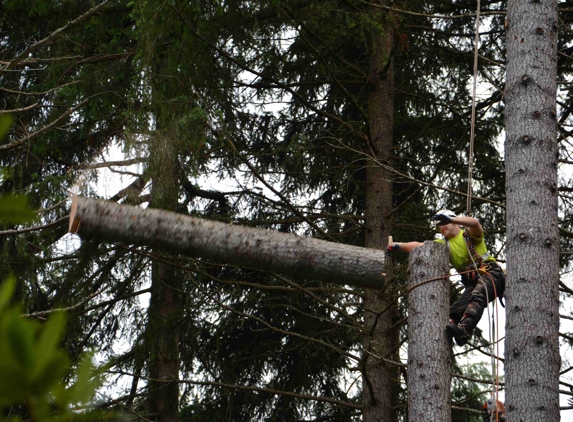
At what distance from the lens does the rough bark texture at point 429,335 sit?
210 inches

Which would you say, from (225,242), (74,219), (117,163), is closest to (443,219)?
(225,242)

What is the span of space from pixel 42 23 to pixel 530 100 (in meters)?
7.75

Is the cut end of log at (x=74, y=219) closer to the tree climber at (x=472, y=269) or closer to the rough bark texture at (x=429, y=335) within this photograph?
the rough bark texture at (x=429, y=335)

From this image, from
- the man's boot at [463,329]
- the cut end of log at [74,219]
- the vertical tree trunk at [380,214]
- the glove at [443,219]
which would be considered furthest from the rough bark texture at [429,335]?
the vertical tree trunk at [380,214]

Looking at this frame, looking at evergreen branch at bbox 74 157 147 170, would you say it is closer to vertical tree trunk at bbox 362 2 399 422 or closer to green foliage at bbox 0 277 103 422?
vertical tree trunk at bbox 362 2 399 422

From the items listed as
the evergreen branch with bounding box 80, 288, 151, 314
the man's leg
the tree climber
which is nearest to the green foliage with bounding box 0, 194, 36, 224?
the man's leg

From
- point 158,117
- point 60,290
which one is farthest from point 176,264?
point 60,290

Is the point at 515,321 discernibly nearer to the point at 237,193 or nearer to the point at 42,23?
the point at 237,193

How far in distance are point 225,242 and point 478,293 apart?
3.47 m

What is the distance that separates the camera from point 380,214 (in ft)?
34.4

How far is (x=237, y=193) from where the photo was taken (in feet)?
39.5

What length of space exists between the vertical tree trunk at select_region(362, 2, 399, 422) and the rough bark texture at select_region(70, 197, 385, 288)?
516cm

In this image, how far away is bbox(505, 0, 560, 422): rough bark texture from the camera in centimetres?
530

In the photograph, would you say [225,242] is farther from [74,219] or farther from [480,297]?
[480,297]
